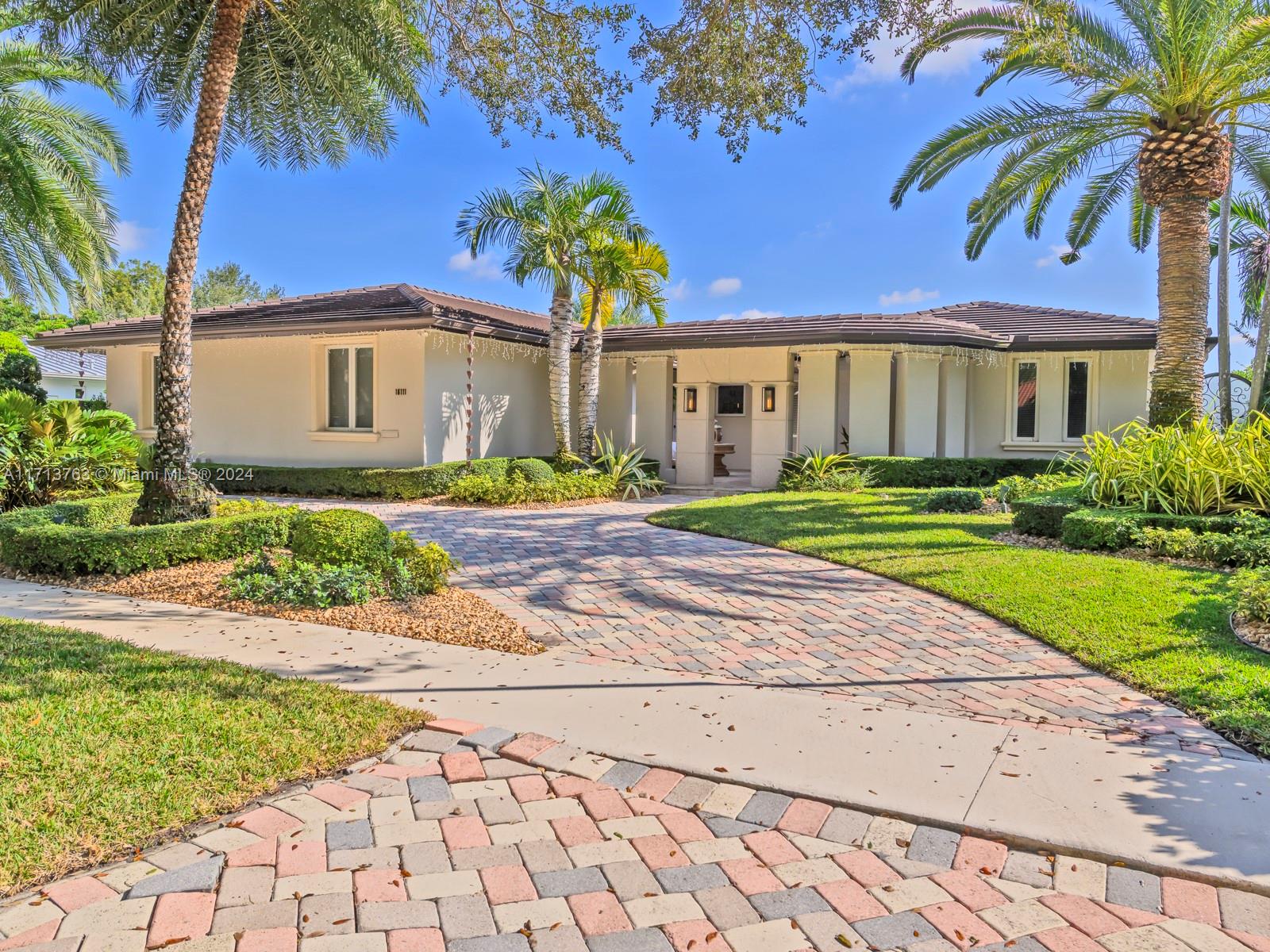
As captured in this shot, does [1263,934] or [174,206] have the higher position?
[174,206]

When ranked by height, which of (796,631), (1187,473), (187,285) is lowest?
(796,631)

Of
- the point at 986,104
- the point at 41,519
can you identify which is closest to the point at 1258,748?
the point at 41,519

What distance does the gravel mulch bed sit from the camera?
6.32 m

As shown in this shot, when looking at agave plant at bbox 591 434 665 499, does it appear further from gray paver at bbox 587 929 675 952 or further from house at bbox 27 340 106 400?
house at bbox 27 340 106 400

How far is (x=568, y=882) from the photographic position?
9.84ft

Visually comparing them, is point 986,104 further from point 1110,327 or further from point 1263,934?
point 1263,934

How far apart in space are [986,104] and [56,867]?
14911 millimetres

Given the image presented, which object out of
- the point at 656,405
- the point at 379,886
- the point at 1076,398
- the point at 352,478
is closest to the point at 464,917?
the point at 379,886

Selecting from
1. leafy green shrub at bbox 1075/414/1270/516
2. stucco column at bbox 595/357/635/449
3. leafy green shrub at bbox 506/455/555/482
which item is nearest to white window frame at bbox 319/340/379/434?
leafy green shrub at bbox 506/455/555/482

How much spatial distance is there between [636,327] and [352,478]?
7788 millimetres

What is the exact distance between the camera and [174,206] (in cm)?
998

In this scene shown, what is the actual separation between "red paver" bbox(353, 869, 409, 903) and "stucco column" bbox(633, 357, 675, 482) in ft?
52.8

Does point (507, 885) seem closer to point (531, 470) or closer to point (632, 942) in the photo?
point (632, 942)

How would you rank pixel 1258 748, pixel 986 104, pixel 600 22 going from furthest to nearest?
pixel 986 104 < pixel 600 22 < pixel 1258 748
